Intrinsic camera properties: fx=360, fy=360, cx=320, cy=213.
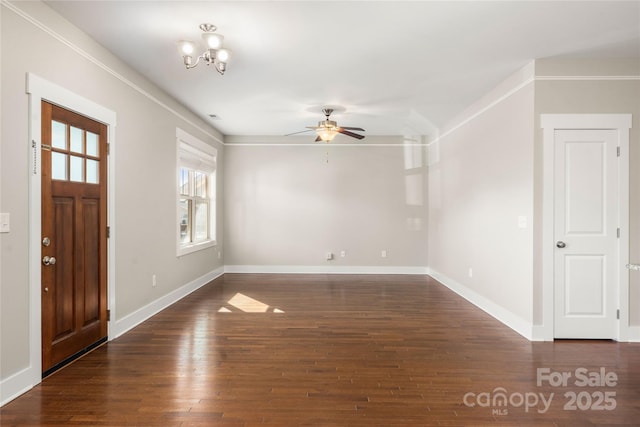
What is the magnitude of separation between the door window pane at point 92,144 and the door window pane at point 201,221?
300cm

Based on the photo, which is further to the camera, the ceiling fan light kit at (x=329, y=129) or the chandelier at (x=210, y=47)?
the ceiling fan light kit at (x=329, y=129)

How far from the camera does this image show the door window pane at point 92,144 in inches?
127

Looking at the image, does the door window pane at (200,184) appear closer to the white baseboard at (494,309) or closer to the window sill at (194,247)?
the window sill at (194,247)

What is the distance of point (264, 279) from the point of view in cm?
671

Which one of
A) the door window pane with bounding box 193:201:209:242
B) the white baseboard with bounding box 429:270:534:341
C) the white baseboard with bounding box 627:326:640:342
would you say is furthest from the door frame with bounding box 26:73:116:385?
the white baseboard with bounding box 627:326:640:342

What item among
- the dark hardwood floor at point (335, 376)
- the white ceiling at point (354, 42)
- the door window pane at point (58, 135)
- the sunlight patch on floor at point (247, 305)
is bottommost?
the dark hardwood floor at point (335, 376)

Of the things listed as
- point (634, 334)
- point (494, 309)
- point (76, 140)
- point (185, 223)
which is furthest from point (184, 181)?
point (634, 334)

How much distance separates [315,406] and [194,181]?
4627mm

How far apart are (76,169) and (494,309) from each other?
4.70m

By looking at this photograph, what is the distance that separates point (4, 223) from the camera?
2342 mm

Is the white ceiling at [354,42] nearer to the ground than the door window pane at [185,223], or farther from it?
farther from it

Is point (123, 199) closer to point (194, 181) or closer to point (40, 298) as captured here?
point (40, 298)

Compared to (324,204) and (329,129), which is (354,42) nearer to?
(329,129)

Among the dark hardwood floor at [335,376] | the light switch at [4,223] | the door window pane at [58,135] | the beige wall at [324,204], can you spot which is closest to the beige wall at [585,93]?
the dark hardwood floor at [335,376]
